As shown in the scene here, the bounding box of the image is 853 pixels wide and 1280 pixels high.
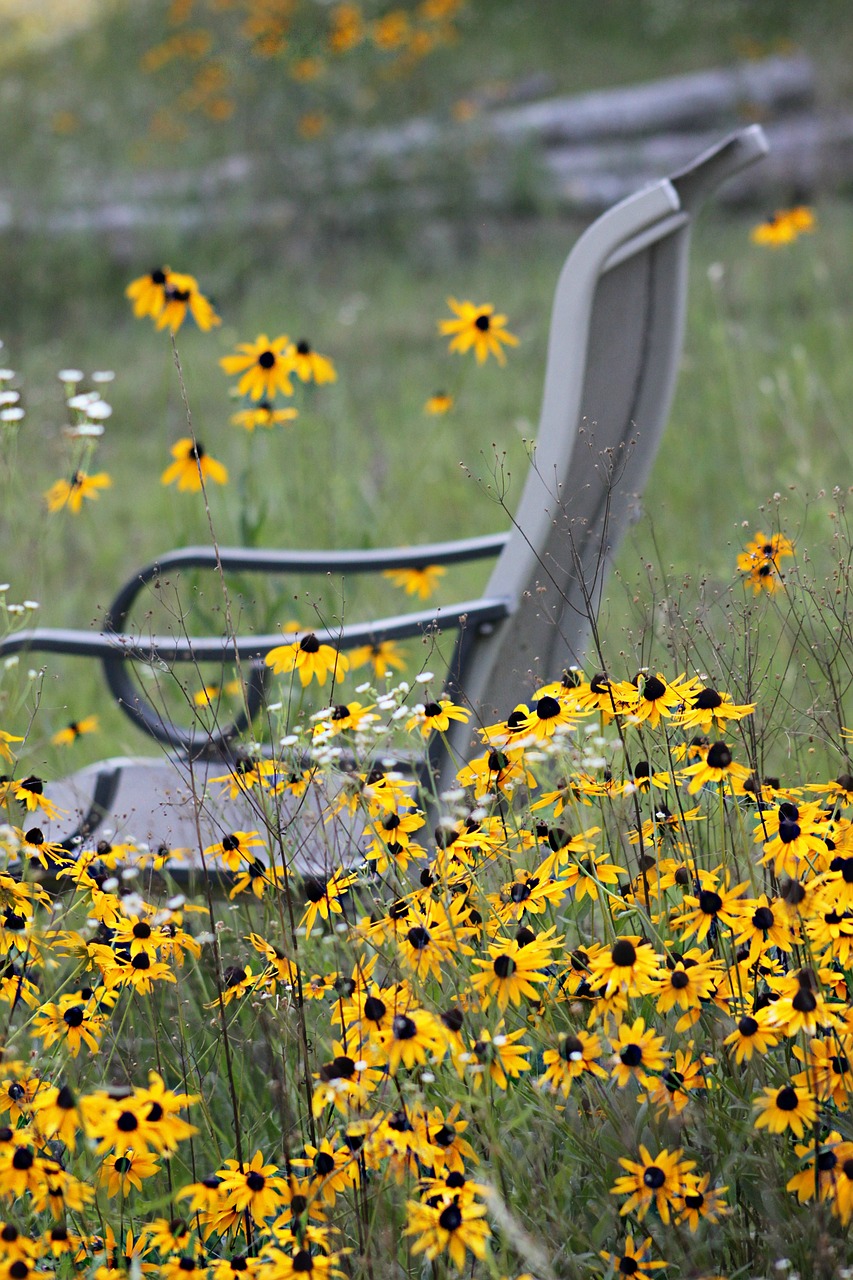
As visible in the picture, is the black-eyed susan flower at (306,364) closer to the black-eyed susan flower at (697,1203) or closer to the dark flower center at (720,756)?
the dark flower center at (720,756)

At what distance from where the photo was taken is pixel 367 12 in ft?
31.0

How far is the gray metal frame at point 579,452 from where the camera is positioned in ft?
6.85

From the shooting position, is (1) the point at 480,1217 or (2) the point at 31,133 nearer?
(1) the point at 480,1217

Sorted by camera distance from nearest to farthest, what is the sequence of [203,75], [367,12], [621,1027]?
[621,1027]
[203,75]
[367,12]

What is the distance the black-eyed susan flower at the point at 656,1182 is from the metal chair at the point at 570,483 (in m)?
0.93

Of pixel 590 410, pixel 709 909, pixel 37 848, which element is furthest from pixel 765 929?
pixel 590 410

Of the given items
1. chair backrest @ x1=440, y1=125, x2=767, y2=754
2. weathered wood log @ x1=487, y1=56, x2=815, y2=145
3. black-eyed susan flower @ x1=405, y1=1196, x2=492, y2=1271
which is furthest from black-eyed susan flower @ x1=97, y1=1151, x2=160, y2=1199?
weathered wood log @ x1=487, y1=56, x2=815, y2=145

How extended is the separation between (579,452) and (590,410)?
0.11 metres

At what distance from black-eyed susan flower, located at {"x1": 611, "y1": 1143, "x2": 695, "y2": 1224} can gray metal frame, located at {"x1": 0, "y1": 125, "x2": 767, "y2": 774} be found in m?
0.86

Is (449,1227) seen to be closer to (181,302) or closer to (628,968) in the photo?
(628,968)

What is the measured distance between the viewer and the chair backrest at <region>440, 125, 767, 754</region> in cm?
211

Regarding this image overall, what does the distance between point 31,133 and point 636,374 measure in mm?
7727

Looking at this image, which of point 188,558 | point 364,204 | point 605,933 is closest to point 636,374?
point 188,558

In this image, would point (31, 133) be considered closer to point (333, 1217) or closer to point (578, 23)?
point (578, 23)
